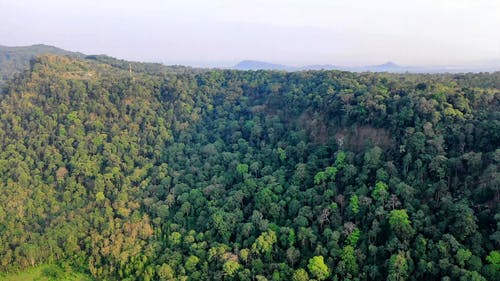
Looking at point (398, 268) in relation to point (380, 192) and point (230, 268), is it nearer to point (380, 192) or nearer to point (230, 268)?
point (380, 192)

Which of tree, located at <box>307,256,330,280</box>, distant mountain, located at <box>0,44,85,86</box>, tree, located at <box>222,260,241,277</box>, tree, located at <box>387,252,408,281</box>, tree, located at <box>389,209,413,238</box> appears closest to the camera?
tree, located at <box>387,252,408,281</box>

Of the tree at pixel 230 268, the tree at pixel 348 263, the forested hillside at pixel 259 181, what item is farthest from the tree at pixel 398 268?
the tree at pixel 230 268

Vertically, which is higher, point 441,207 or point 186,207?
point 441,207

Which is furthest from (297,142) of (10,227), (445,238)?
(10,227)

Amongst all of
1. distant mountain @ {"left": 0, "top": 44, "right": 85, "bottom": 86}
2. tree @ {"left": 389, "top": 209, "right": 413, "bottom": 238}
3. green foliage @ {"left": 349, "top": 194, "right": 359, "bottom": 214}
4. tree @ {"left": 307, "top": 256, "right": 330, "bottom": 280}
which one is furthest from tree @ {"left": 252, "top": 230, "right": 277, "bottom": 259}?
distant mountain @ {"left": 0, "top": 44, "right": 85, "bottom": 86}

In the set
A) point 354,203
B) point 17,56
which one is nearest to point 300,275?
point 354,203

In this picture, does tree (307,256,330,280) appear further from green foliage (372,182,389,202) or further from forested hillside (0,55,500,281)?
green foliage (372,182,389,202)

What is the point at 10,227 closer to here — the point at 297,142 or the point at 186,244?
the point at 186,244
